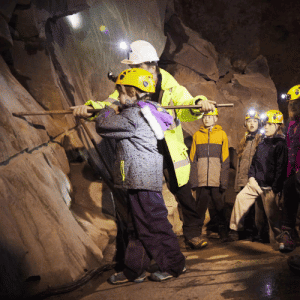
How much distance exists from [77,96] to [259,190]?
2.96 m

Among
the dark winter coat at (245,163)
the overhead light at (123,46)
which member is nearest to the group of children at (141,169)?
the dark winter coat at (245,163)

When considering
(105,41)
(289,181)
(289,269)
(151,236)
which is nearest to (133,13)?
(105,41)

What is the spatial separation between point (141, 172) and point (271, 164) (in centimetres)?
219

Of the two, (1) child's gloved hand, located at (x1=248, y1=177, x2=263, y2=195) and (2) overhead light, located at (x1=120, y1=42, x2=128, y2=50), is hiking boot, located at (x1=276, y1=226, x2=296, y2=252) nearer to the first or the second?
(1) child's gloved hand, located at (x1=248, y1=177, x2=263, y2=195)

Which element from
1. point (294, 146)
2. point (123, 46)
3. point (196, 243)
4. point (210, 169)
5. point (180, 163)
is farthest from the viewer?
point (123, 46)

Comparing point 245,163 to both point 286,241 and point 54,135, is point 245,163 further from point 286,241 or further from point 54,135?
point 54,135

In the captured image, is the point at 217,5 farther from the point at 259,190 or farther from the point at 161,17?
the point at 259,190

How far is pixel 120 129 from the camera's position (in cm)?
249

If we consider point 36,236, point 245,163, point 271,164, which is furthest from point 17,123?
point 245,163

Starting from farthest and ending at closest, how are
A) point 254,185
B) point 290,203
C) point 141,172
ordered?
point 254,185
point 290,203
point 141,172

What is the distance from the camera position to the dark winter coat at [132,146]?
8.16ft

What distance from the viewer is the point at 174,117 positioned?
338 centimetres

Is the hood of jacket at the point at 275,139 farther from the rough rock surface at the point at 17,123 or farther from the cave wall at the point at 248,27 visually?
the cave wall at the point at 248,27

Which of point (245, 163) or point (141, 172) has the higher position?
point (141, 172)
